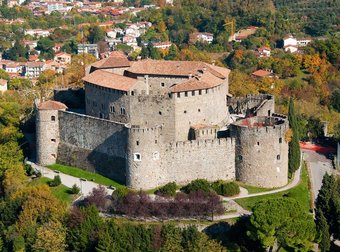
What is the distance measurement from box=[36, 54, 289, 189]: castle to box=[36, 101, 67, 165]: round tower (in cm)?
8

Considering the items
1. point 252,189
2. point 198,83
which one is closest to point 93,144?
point 198,83

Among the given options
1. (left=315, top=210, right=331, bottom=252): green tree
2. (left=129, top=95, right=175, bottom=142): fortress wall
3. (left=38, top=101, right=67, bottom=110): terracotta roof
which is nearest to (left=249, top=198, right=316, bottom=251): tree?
(left=315, top=210, right=331, bottom=252): green tree

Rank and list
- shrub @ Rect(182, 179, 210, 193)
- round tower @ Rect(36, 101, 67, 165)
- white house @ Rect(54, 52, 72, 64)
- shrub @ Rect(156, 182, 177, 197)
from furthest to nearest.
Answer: white house @ Rect(54, 52, 72, 64) < round tower @ Rect(36, 101, 67, 165) < shrub @ Rect(182, 179, 210, 193) < shrub @ Rect(156, 182, 177, 197)

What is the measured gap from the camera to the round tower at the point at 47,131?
52.1 metres

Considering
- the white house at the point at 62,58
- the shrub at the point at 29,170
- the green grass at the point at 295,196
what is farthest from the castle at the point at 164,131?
the white house at the point at 62,58

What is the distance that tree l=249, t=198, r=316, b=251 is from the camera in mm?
39812

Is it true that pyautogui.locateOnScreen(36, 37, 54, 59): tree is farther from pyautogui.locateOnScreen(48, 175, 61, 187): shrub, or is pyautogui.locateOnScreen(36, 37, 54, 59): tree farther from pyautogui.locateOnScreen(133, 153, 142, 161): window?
pyautogui.locateOnScreen(133, 153, 142, 161): window

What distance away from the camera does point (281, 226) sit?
40125 millimetres

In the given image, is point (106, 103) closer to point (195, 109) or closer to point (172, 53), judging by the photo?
point (195, 109)

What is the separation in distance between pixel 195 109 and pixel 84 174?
31.0ft

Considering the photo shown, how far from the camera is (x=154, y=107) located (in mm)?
48938

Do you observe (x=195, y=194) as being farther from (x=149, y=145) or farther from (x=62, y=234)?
(x=62, y=234)

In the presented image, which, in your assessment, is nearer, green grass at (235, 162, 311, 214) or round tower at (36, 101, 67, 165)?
green grass at (235, 162, 311, 214)

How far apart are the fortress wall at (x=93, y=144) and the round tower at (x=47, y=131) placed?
1.35 feet
